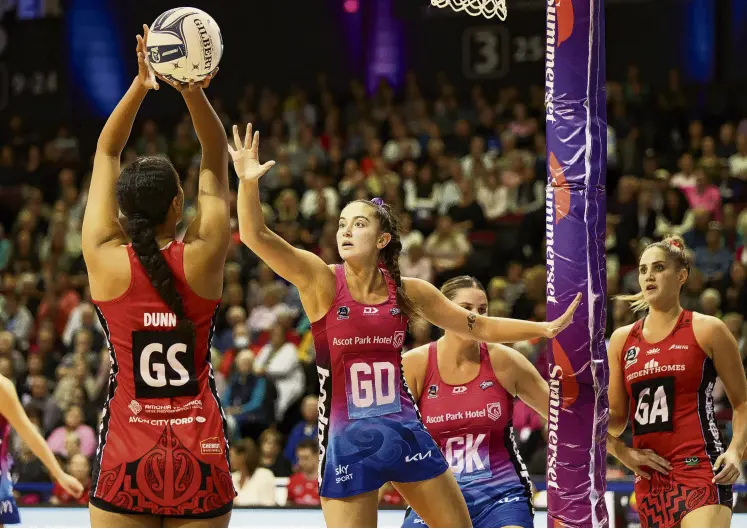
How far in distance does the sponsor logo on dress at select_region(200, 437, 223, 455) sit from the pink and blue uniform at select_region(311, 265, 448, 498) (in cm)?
98

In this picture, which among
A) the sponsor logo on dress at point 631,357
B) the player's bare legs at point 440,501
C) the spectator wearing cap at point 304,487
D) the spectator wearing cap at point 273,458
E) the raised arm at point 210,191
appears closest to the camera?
the raised arm at point 210,191

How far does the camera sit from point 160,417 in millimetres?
4211

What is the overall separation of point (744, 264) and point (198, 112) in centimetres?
915

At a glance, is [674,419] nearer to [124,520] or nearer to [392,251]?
[392,251]

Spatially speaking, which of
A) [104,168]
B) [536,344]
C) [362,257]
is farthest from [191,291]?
[536,344]

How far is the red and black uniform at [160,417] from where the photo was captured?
4141 millimetres

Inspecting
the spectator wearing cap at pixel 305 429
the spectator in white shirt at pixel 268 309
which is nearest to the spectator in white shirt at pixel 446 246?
the spectator in white shirt at pixel 268 309

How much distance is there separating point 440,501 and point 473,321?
848 mm

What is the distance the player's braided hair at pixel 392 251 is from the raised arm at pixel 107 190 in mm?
1372

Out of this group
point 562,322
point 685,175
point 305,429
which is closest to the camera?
point 562,322

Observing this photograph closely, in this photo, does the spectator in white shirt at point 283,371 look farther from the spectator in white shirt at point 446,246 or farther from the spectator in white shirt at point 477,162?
the spectator in white shirt at point 477,162

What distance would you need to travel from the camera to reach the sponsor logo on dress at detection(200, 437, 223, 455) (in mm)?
4199

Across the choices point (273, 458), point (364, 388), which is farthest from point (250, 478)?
point (364, 388)

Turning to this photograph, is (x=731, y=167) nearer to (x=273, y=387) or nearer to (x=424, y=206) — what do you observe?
(x=424, y=206)
